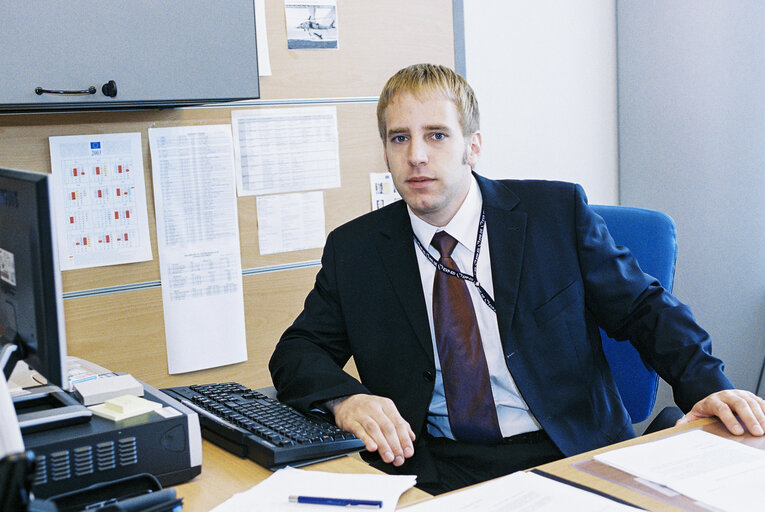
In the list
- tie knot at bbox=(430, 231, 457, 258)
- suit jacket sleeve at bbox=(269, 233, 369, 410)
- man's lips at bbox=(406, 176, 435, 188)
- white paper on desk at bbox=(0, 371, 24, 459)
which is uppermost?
man's lips at bbox=(406, 176, 435, 188)

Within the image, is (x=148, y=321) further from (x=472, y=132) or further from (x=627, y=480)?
(x=627, y=480)

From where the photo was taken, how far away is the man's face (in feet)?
5.96

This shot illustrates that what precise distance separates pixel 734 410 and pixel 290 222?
138 cm

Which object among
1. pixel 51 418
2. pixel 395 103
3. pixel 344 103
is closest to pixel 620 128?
pixel 344 103

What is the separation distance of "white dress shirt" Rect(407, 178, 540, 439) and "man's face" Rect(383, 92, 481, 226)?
0.15 feet

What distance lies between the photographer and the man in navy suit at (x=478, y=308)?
1.69 meters

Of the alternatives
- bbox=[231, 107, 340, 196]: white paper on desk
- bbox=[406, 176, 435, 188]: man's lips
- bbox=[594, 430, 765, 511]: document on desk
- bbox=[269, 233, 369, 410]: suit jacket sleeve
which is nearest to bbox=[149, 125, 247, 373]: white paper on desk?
bbox=[231, 107, 340, 196]: white paper on desk

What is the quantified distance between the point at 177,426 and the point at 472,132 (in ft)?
3.48

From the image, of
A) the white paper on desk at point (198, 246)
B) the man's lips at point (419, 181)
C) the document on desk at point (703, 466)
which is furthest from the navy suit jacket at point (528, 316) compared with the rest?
the white paper on desk at point (198, 246)

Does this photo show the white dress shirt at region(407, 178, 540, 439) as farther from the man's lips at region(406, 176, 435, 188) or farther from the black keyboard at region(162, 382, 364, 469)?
the black keyboard at region(162, 382, 364, 469)

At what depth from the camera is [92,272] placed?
209 centimetres

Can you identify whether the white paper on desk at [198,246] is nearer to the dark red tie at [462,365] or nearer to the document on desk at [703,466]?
the dark red tie at [462,365]

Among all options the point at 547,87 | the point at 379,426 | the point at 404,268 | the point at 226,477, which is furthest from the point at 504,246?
the point at 547,87

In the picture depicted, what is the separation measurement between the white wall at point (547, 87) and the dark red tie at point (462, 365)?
1.20 metres
